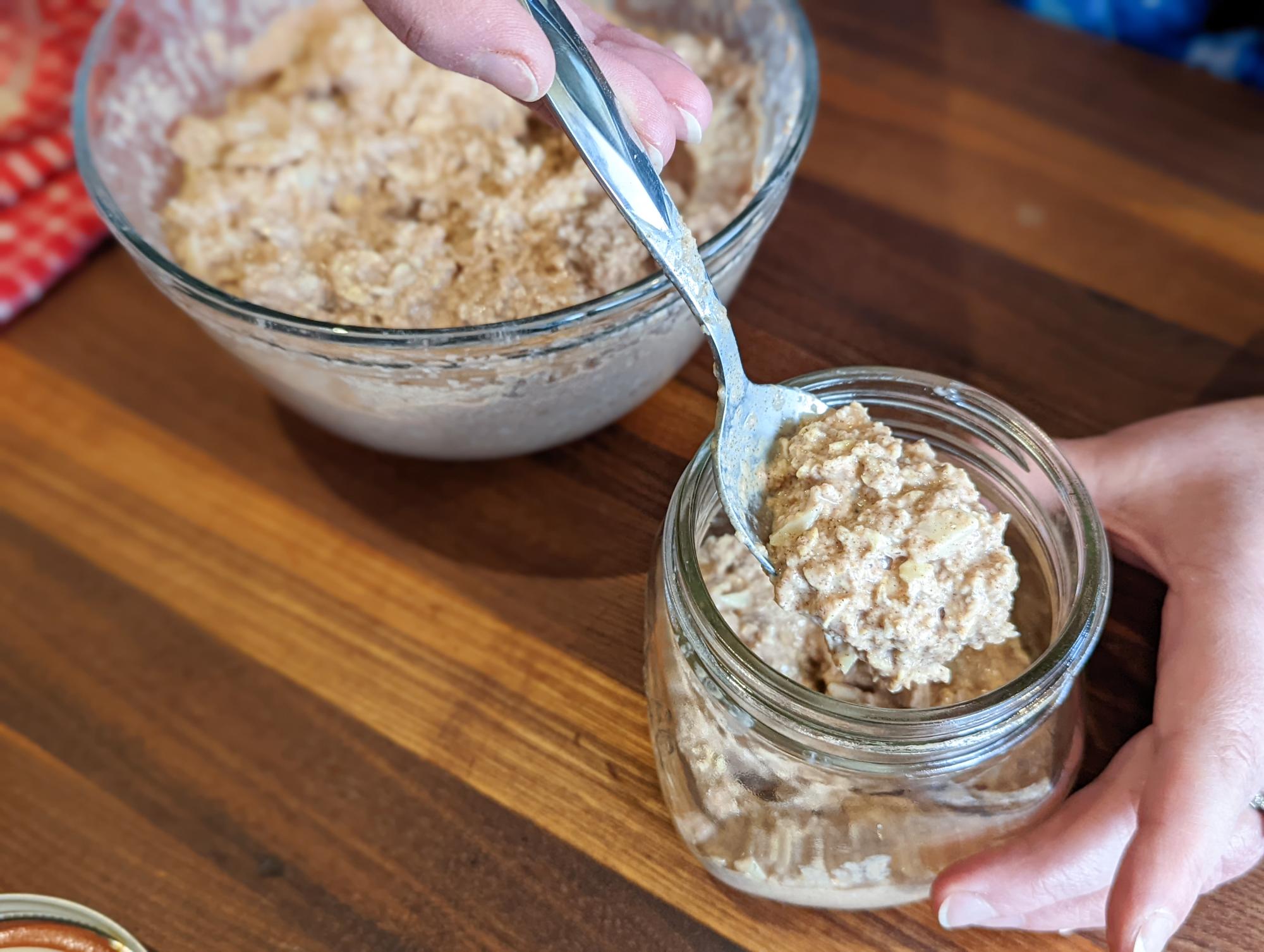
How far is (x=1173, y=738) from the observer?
0.54 m

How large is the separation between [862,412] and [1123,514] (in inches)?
10.9

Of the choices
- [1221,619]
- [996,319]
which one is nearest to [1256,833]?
[1221,619]

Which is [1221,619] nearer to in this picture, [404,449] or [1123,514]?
[1123,514]

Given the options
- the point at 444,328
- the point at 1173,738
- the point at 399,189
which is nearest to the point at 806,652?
the point at 1173,738

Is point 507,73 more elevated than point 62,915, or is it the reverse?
point 507,73

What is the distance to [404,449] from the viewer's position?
788 millimetres

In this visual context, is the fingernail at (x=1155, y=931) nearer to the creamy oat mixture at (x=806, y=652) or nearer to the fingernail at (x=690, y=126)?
the creamy oat mixture at (x=806, y=652)

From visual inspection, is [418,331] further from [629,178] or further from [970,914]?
[970,914]

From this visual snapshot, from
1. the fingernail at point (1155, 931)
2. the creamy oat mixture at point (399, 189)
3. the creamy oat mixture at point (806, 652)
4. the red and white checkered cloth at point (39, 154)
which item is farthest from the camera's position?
the red and white checkered cloth at point (39, 154)

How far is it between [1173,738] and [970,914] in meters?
0.16

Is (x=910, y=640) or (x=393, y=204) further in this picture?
(x=393, y=204)

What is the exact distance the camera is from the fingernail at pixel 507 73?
531 millimetres

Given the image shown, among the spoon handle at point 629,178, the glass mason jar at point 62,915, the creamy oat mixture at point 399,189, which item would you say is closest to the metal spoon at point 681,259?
the spoon handle at point 629,178

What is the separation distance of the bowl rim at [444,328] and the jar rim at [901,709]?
13 centimetres
